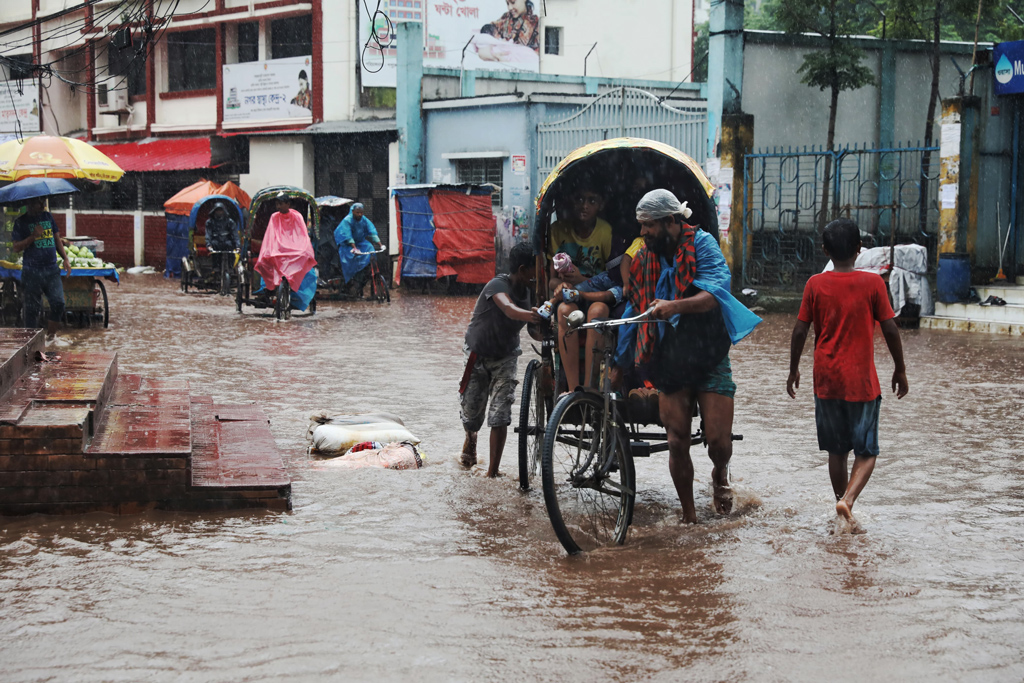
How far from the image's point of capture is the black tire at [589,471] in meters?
4.99

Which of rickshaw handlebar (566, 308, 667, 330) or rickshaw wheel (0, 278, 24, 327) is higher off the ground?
rickshaw handlebar (566, 308, 667, 330)

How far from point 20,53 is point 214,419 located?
35529mm

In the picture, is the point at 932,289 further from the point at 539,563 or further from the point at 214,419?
the point at 539,563

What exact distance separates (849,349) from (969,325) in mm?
11002

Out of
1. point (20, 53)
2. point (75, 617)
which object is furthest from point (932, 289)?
point (20, 53)

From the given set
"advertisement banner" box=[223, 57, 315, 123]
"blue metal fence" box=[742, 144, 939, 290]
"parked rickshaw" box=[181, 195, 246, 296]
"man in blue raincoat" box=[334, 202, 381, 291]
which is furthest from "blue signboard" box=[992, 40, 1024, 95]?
"advertisement banner" box=[223, 57, 315, 123]

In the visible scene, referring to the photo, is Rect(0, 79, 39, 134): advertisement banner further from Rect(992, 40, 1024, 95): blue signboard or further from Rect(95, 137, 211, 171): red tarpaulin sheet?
Rect(992, 40, 1024, 95): blue signboard

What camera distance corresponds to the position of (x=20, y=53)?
38094 mm

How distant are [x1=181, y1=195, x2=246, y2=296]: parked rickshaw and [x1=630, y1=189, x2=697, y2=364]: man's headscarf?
16053 millimetres

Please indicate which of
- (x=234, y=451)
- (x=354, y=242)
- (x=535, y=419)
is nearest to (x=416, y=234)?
(x=354, y=242)

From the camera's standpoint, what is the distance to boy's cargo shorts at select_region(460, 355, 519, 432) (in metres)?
6.55

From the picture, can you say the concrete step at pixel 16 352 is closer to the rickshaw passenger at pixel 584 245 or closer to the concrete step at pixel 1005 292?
the rickshaw passenger at pixel 584 245

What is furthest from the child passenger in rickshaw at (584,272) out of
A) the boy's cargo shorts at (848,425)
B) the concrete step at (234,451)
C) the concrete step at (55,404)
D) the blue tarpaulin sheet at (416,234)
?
the blue tarpaulin sheet at (416,234)

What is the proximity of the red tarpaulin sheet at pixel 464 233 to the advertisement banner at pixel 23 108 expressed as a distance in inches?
768
